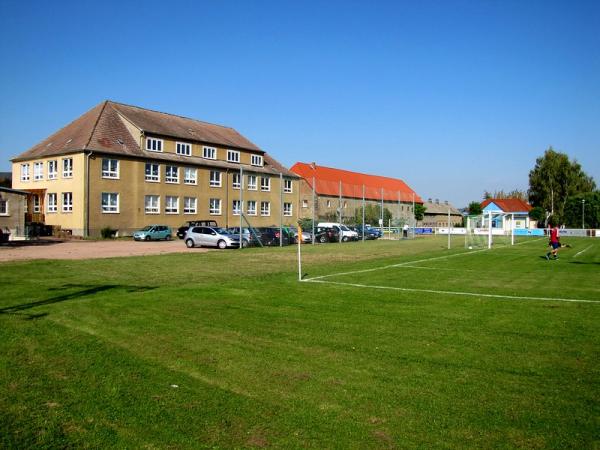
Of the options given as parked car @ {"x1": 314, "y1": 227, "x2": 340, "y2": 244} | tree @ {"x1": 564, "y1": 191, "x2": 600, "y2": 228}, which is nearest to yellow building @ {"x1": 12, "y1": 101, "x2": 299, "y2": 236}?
parked car @ {"x1": 314, "y1": 227, "x2": 340, "y2": 244}

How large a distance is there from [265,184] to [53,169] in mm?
22953

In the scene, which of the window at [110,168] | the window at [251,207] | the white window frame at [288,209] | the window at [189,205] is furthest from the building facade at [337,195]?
the window at [110,168]

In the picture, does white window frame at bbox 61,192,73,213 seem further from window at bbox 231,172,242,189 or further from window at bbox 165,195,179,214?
window at bbox 231,172,242,189

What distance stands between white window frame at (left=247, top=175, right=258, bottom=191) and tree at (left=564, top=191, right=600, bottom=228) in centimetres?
5179

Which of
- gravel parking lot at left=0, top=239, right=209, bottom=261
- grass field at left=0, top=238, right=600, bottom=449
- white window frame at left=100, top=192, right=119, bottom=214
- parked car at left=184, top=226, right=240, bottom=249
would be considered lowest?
grass field at left=0, top=238, right=600, bottom=449

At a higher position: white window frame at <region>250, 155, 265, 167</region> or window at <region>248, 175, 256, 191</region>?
white window frame at <region>250, 155, 265, 167</region>

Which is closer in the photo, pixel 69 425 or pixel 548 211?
pixel 69 425

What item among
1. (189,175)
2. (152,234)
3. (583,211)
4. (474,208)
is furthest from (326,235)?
(474,208)

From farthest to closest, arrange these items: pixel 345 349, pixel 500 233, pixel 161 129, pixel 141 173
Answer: pixel 500 233, pixel 161 129, pixel 141 173, pixel 345 349

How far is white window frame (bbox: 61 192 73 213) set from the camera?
45.4 m

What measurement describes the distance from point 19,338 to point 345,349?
16.2 ft

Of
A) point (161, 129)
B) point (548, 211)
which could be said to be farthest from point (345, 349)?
point (548, 211)

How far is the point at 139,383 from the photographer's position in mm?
6039

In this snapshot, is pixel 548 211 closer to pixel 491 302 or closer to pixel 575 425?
pixel 491 302
